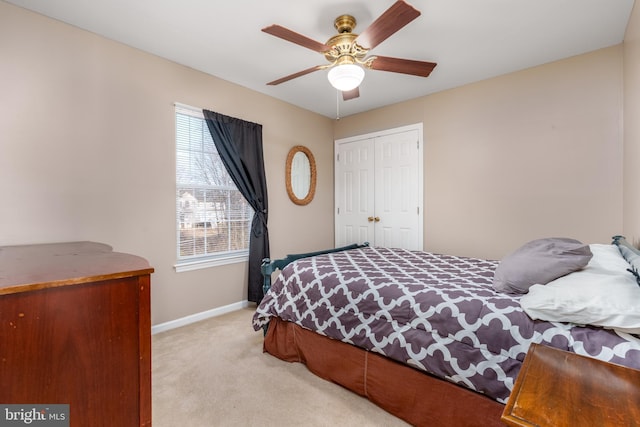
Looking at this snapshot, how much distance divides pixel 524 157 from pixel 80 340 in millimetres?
3722

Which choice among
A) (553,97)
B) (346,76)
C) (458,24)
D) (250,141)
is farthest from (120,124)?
(553,97)

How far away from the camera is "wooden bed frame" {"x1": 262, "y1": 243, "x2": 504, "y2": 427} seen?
57.1 inches

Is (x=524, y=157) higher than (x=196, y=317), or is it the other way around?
(x=524, y=157)

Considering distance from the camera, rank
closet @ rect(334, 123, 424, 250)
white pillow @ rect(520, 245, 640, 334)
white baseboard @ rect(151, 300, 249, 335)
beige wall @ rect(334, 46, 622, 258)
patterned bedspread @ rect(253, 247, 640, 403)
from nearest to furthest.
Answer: white pillow @ rect(520, 245, 640, 334)
patterned bedspread @ rect(253, 247, 640, 403)
beige wall @ rect(334, 46, 622, 258)
white baseboard @ rect(151, 300, 249, 335)
closet @ rect(334, 123, 424, 250)

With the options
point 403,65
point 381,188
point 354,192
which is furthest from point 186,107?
point 381,188

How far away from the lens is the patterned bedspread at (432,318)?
129 cm

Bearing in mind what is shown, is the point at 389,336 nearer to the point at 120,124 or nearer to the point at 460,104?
the point at 120,124

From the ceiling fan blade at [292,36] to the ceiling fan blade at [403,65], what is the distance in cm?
41

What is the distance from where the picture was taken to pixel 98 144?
2.46 meters

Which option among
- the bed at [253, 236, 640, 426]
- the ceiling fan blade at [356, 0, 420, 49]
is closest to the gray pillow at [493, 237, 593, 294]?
the bed at [253, 236, 640, 426]

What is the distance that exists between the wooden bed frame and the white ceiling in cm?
233

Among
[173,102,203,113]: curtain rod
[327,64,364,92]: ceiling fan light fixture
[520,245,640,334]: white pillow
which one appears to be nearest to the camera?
[520,245,640,334]: white pillow

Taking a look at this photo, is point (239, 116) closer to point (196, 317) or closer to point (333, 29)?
point (333, 29)

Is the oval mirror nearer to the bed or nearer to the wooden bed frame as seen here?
the bed
